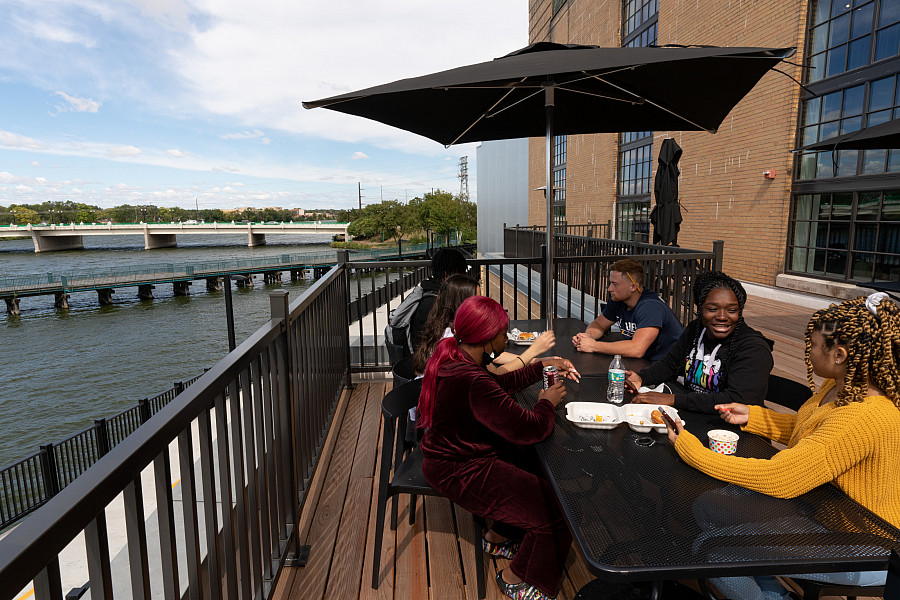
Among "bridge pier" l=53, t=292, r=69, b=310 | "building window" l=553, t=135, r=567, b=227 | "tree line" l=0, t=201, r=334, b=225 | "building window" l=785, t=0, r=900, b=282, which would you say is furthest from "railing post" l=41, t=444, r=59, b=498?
"tree line" l=0, t=201, r=334, b=225

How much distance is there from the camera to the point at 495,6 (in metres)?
25.8

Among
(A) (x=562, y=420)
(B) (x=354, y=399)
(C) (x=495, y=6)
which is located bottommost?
(B) (x=354, y=399)

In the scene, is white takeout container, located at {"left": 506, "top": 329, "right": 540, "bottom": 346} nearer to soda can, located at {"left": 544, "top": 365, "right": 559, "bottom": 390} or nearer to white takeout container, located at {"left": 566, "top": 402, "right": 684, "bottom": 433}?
soda can, located at {"left": 544, "top": 365, "right": 559, "bottom": 390}

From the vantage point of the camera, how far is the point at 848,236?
317 inches

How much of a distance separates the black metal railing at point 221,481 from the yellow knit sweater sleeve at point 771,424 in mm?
1834

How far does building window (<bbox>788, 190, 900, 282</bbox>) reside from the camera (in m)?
7.40

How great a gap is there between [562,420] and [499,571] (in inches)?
33.0

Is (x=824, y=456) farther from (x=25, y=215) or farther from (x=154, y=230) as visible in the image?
(x=25, y=215)

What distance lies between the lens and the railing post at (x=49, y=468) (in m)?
11.8

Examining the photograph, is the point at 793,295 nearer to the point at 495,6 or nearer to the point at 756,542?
the point at 756,542

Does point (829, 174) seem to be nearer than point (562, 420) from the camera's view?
No

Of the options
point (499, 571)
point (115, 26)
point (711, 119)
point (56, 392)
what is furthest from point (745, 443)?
point (115, 26)

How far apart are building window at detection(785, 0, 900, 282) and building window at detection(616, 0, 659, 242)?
5293 mm

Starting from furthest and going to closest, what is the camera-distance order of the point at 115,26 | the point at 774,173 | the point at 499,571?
the point at 115,26, the point at 774,173, the point at 499,571
